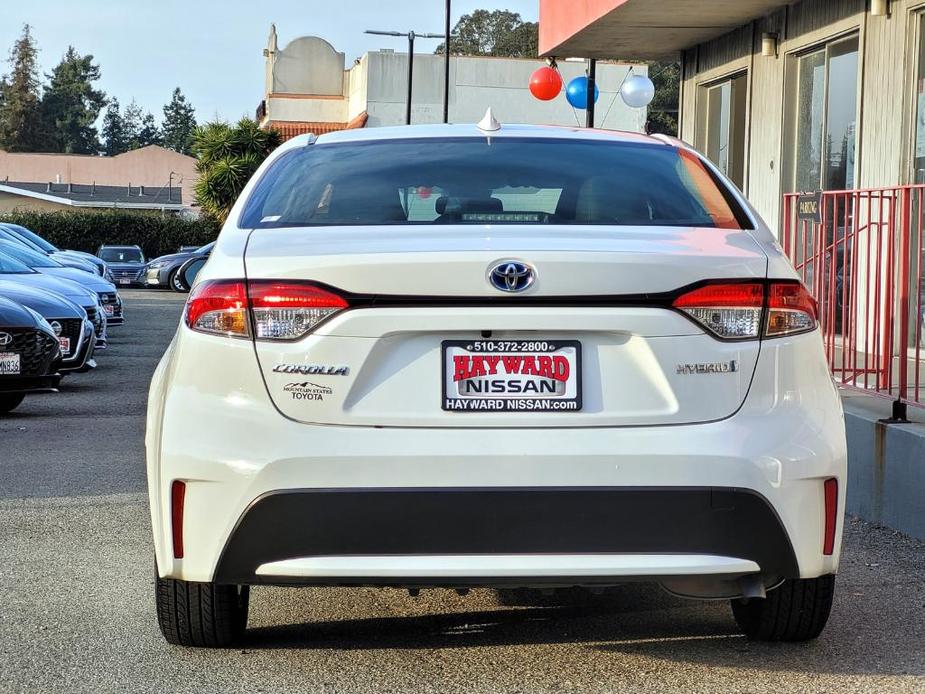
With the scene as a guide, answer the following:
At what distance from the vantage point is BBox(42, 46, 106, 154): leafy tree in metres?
138

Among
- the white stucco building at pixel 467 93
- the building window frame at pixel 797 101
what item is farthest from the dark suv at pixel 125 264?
the building window frame at pixel 797 101

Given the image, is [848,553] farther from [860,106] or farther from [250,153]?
[250,153]

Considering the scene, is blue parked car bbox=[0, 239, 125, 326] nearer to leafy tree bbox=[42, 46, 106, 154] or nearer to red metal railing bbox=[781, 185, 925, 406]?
red metal railing bbox=[781, 185, 925, 406]

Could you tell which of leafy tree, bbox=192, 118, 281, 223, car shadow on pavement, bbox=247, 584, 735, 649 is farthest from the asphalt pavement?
leafy tree, bbox=192, 118, 281, 223

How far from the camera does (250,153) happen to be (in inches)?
2064

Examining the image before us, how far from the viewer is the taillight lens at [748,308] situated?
380 cm

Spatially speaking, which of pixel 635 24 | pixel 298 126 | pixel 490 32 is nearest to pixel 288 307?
pixel 635 24

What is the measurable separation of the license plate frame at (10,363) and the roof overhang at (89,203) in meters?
65.6

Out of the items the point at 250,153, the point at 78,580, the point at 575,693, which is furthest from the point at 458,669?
the point at 250,153

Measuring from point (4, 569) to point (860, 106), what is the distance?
9034 millimetres

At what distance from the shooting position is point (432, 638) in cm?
459

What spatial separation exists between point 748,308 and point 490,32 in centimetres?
10146

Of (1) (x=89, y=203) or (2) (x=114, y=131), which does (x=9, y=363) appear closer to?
(1) (x=89, y=203)

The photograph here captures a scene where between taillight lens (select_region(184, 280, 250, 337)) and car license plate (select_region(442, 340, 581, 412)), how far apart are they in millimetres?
551
